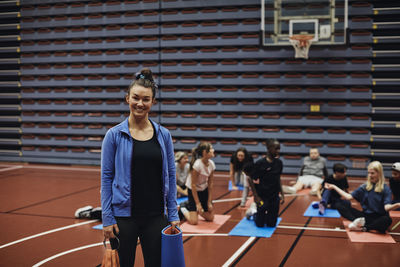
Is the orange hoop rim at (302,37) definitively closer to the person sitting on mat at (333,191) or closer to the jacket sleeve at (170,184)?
the person sitting on mat at (333,191)

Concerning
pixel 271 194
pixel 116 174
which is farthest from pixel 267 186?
pixel 116 174

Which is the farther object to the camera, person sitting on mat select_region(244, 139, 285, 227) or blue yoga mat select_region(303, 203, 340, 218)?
blue yoga mat select_region(303, 203, 340, 218)

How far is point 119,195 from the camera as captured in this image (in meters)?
2.69

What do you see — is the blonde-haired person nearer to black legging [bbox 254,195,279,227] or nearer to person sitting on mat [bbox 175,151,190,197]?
black legging [bbox 254,195,279,227]

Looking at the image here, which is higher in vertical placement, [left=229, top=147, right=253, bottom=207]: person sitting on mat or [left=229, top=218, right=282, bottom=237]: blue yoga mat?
[left=229, top=147, right=253, bottom=207]: person sitting on mat

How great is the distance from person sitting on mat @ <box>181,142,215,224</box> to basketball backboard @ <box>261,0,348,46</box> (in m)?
5.39

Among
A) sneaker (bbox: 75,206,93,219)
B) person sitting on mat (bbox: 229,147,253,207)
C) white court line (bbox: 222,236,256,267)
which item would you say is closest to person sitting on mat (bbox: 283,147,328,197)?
person sitting on mat (bbox: 229,147,253,207)

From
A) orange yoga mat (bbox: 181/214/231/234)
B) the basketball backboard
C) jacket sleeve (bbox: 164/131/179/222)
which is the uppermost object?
the basketball backboard

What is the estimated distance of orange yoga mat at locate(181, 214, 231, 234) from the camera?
600 cm

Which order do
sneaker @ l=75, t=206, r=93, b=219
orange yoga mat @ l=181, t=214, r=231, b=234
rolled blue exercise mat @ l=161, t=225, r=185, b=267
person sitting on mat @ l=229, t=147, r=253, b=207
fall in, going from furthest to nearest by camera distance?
1. person sitting on mat @ l=229, t=147, r=253, b=207
2. sneaker @ l=75, t=206, r=93, b=219
3. orange yoga mat @ l=181, t=214, r=231, b=234
4. rolled blue exercise mat @ l=161, t=225, r=185, b=267

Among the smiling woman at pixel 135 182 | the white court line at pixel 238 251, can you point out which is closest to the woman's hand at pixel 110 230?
the smiling woman at pixel 135 182

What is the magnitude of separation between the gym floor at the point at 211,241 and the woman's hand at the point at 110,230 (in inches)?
83.2

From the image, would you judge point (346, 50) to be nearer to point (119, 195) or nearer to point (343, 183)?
point (343, 183)

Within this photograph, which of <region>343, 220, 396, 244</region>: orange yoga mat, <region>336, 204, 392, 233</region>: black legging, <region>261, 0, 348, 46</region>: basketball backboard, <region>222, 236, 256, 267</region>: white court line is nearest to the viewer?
<region>222, 236, 256, 267</region>: white court line
